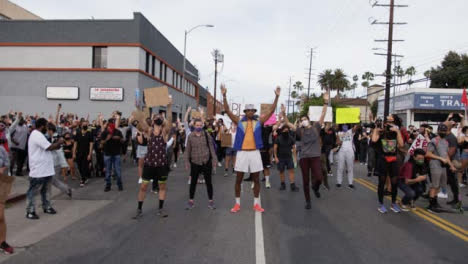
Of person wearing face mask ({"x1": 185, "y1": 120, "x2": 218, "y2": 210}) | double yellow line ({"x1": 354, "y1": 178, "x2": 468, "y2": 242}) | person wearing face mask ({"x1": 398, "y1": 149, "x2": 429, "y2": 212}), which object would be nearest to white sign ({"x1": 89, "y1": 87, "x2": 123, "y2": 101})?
person wearing face mask ({"x1": 185, "y1": 120, "x2": 218, "y2": 210})

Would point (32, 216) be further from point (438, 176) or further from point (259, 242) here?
point (438, 176)

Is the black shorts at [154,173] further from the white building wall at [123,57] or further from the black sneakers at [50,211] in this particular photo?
the white building wall at [123,57]

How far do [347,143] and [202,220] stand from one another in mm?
5462

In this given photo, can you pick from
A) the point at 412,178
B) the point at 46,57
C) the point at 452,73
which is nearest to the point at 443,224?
the point at 412,178

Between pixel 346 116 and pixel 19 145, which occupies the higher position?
pixel 346 116

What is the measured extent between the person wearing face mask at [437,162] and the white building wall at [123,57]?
2350 centimetres

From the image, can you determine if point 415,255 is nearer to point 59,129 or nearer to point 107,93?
point 59,129

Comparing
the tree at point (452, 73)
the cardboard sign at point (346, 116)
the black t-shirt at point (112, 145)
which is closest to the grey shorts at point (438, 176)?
the cardboard sign at point (346, 116)

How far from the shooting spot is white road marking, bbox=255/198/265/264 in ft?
15.6

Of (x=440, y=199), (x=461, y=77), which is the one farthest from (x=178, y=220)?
(x=461, y=77)

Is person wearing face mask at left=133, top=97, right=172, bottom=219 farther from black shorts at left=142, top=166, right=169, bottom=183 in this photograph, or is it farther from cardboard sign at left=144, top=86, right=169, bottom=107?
cardboard sign at left=144, top=86, right=169, bottom=107

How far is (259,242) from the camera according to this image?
542 cm

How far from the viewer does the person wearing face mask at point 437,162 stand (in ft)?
26.3

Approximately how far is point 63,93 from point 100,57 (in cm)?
390
